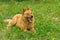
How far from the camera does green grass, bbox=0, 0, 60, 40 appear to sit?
7.82 meters

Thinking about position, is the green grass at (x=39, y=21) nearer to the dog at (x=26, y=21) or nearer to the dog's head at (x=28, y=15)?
the dog at (x=26, y=21)

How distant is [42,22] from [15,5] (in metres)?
3.62

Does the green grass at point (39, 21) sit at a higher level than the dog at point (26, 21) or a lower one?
lower

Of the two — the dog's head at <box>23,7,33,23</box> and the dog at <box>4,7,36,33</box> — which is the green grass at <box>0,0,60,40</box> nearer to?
the dog at <box>4,7,36,33</box>

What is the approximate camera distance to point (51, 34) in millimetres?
8008

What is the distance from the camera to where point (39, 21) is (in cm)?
956

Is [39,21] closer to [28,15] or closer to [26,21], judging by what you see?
[26,21]

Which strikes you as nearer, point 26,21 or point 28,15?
point 28,15

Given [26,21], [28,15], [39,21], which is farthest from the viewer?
[39,21]

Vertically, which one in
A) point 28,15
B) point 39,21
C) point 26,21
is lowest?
point 39,21

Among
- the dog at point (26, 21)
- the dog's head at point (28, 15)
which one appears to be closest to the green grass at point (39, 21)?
the dog at point (26, 21)

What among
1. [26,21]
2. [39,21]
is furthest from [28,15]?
[39,21]

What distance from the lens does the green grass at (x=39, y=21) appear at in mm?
7824

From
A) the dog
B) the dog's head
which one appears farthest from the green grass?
the dog's head
